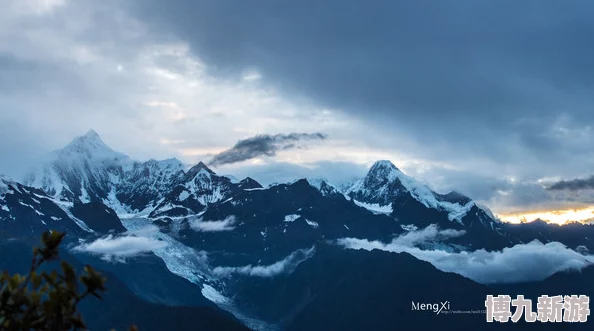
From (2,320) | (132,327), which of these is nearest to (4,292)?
(2,320)

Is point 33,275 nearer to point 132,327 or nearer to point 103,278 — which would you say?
point 103,278

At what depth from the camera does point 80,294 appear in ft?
97.1

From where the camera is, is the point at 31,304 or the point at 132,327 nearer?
the point at 132,327

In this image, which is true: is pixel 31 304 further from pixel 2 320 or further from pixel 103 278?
pixel 103 278

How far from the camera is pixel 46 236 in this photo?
30.3 metres

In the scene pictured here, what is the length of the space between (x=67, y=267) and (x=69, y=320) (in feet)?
6.67

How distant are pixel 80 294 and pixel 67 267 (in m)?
1.26

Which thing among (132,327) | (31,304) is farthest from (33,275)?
(132,327)

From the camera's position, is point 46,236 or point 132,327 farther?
point 46,236

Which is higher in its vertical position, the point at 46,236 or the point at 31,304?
the point at 46,236

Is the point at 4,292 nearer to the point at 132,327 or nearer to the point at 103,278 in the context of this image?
the point at 103,278

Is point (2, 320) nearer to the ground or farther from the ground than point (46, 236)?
nearer to the ground

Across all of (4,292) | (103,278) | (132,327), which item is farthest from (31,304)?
(132,327)

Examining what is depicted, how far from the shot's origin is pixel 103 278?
28859 mm
